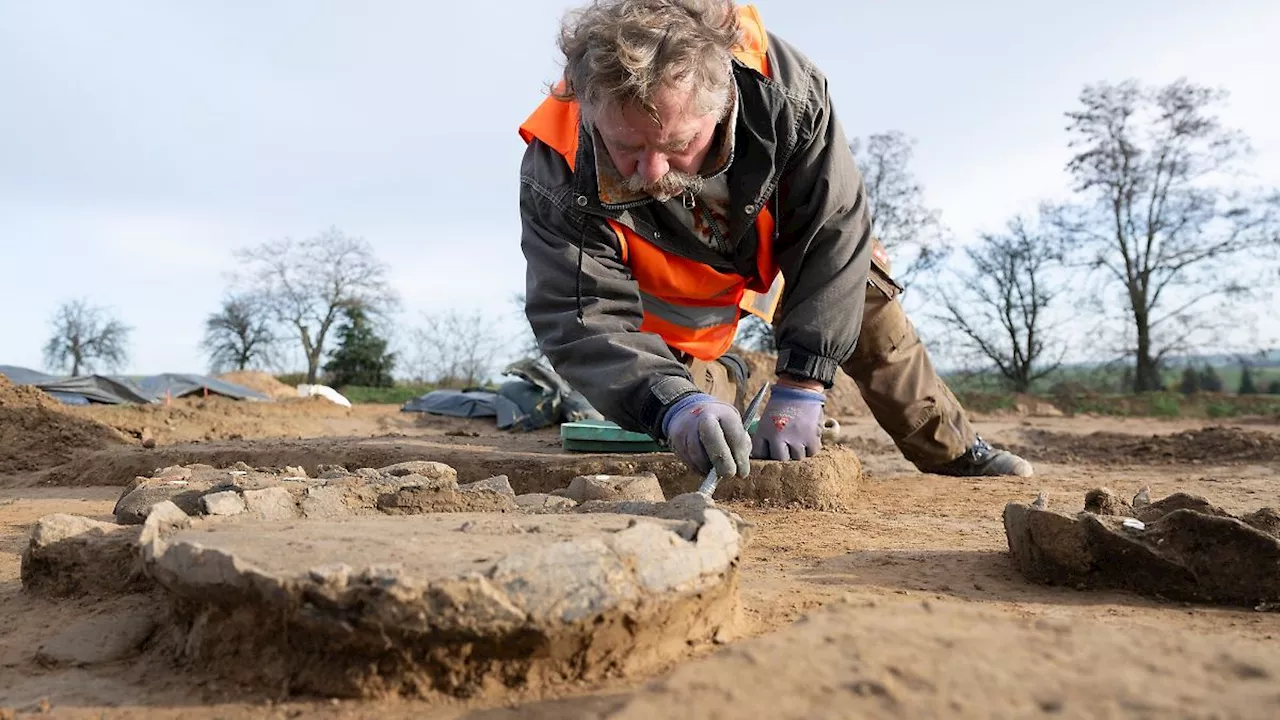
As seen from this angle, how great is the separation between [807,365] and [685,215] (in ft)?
2.21

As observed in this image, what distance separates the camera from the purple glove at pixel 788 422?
330 centimetres

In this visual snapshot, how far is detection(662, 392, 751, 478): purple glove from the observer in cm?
270

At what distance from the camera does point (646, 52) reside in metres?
2.60

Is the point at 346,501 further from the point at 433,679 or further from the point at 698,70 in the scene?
the point at 698,70

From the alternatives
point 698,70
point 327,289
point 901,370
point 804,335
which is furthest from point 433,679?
point 327,289

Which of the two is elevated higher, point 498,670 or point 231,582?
point 231,582

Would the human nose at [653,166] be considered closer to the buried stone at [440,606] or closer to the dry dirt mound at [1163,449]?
the buried stone at [440,606]

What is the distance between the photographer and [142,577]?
206 cm

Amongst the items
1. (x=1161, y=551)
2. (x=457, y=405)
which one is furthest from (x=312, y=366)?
(x=1161, y=551)

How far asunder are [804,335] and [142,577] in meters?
2.15

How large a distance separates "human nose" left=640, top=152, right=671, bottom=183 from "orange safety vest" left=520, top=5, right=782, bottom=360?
1.12 feet

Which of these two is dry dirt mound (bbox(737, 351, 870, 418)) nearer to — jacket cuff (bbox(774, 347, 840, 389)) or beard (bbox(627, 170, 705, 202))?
jacket cuff (bbox(774, 347, 840, 389))

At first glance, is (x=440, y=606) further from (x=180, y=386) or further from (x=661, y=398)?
(x=180, y=386)

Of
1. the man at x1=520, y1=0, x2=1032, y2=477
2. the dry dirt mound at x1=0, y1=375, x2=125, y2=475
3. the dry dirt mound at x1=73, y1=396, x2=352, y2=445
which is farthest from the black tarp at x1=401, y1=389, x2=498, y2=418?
the man at x1=520, y1=0, x2=1032, y2=477
